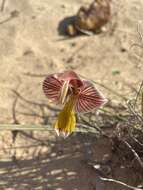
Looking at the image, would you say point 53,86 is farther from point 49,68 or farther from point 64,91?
point 49,68

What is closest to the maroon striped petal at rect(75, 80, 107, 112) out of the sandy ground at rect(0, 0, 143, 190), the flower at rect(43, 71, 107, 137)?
the flower at rect(43, 71, 107, 137)

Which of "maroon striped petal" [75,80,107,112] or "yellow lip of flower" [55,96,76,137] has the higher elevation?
"maroon striped petal" [75,80,107,112]

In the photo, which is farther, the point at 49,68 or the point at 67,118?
the point at 49,68

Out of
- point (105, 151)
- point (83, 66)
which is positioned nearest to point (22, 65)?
point (83, 66)

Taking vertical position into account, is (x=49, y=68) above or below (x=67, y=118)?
above

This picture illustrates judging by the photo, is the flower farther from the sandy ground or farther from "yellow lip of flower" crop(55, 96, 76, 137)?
the sandy ground

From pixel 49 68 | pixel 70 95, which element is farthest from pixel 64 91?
pixel 49 68

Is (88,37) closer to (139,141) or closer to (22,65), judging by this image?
(22,65)
